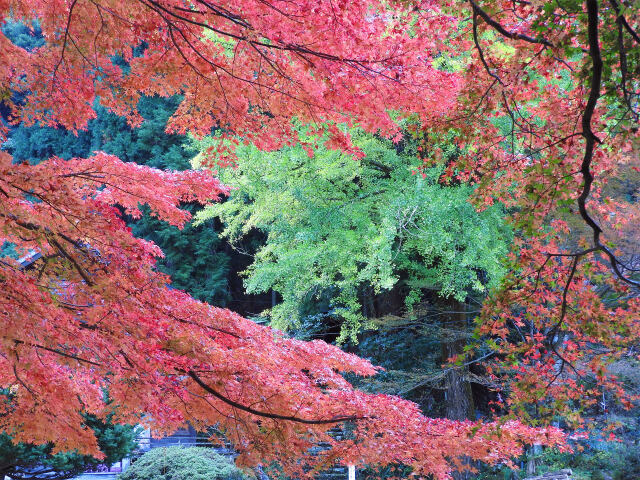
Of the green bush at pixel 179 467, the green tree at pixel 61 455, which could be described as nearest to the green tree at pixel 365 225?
the green bush at pixel 179 467

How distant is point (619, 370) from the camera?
867 cm

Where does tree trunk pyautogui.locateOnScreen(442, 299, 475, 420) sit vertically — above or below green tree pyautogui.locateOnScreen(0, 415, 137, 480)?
above

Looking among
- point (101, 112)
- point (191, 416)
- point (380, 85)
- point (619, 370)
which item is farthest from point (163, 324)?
point (101, 112)

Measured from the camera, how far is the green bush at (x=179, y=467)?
7805 mm

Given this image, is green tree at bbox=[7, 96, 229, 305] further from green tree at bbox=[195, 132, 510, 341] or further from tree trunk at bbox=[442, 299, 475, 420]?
tree trunk at bbox=[442, 299, 475, 420]

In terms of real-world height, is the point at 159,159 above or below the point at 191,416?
above

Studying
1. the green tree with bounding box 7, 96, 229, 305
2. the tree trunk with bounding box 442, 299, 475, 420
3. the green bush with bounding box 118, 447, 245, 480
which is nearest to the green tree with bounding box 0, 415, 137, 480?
the green bush with bounding box 118, 447, 245, 480

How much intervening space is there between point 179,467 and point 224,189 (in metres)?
4.60

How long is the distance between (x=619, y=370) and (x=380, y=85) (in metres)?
6.87

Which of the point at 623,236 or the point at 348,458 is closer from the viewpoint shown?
the point at 348,458

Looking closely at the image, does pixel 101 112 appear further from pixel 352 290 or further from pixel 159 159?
pixel 352 290

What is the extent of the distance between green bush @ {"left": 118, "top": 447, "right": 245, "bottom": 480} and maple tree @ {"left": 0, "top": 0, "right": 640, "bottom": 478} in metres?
2.82

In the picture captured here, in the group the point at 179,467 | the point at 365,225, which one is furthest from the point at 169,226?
the point at 179,467

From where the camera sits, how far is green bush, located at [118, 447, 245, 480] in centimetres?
780
